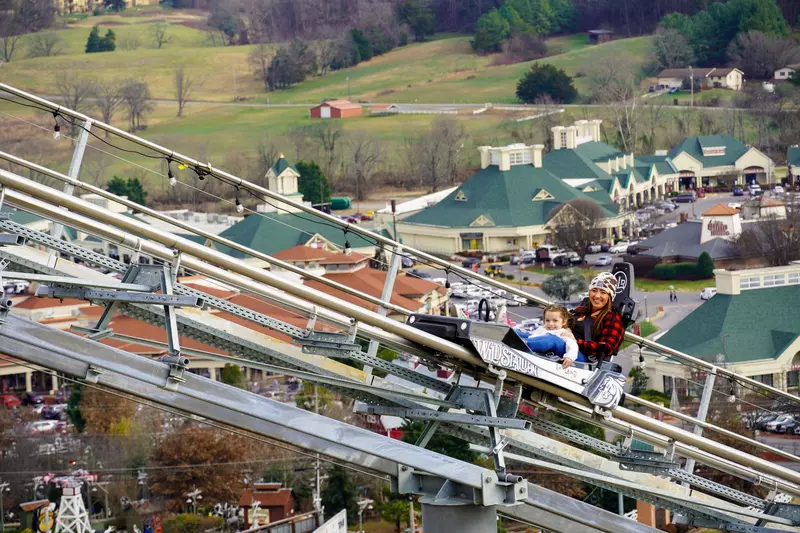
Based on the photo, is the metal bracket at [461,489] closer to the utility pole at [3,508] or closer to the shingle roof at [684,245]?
the utility pole at [3,508]

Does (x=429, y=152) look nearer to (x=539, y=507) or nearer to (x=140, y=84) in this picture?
(x=140, y=84)

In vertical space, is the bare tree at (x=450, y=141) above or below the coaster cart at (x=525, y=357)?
below

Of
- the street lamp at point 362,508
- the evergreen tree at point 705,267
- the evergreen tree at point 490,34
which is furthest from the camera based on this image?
the evergreen tree at point 490,34

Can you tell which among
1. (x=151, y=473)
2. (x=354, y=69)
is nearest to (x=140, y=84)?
(x=354, y=69)

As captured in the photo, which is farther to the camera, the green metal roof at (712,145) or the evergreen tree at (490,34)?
the evergreen tree at (490,34)

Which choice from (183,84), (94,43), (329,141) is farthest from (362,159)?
(94,43)

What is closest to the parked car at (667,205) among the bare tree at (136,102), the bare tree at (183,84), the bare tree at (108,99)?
the bare tree at (136,102)

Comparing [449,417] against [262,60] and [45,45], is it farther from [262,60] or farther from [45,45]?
[45,45]
